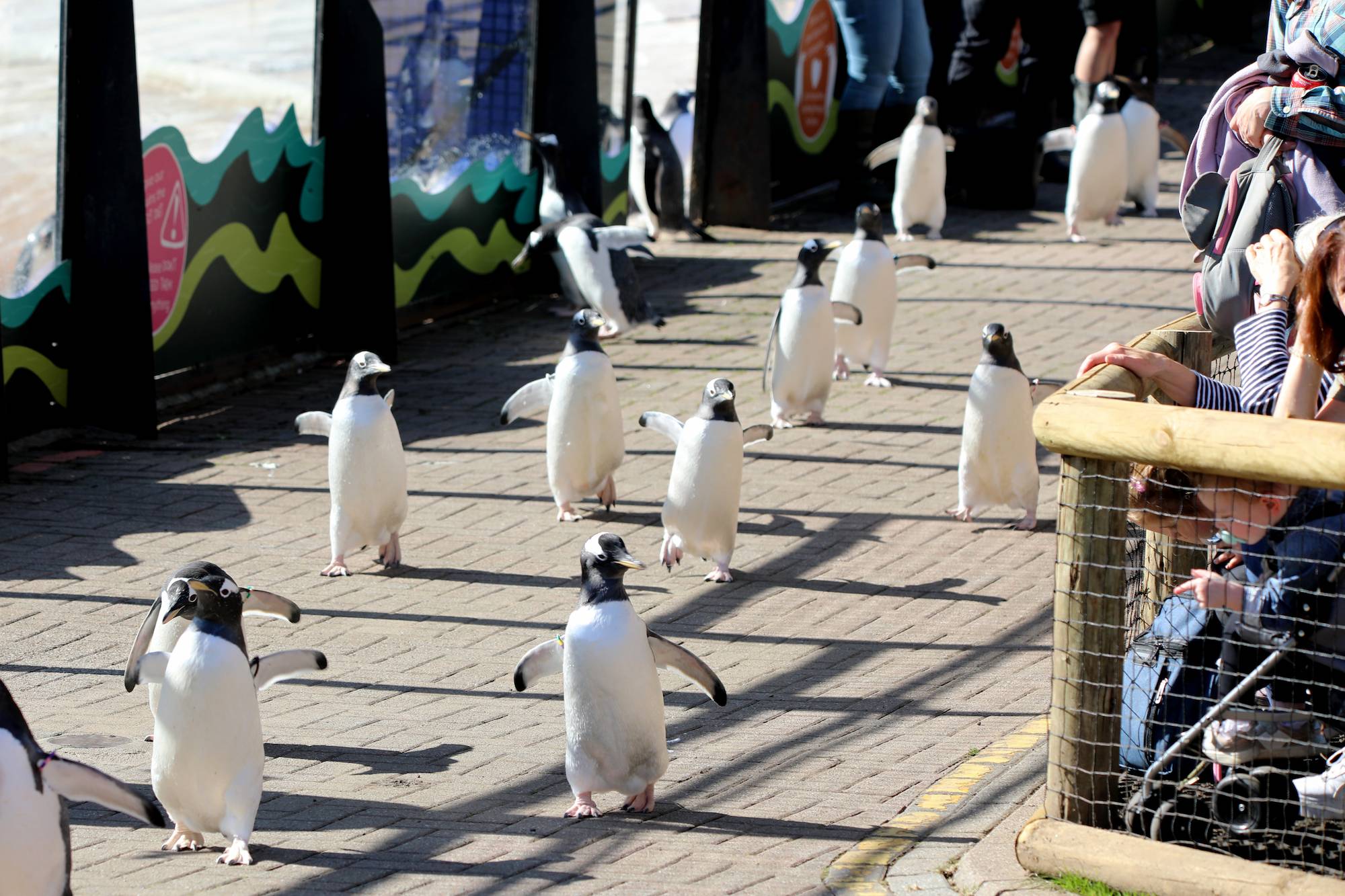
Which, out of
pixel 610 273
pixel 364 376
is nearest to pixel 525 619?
pixel 364 376

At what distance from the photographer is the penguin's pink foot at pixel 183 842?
4387 millimetres

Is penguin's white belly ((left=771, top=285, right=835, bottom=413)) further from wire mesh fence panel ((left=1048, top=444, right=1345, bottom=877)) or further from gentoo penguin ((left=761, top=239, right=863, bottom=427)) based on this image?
wire mesh fence panel ((left=1048, top=444, right=1345, bottom=877))

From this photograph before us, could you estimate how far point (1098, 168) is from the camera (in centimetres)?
1271

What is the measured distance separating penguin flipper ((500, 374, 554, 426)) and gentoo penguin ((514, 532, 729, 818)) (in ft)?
10.4

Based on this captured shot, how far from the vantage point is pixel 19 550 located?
693 cm

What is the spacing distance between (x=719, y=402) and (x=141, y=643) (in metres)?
2.69

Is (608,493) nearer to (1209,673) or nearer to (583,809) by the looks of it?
(583,809)

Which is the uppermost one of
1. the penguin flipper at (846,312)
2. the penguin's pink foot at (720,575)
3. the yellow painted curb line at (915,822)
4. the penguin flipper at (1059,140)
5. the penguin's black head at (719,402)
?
the penguin flipper at (1059,140)

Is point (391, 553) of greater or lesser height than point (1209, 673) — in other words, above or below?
below

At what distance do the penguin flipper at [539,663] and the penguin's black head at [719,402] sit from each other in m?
2.14

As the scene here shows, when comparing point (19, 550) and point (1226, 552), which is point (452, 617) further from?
Result: point (1226, 552)

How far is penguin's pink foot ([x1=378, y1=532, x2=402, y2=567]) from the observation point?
690cm

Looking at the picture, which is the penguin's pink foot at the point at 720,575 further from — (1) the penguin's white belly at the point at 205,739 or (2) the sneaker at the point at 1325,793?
(2) the sneaker at the point at 1325,793

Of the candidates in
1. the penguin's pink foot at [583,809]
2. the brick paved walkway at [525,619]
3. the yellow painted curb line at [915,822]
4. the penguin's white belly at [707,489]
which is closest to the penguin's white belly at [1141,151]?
the brick paved walkway at [525,619]
